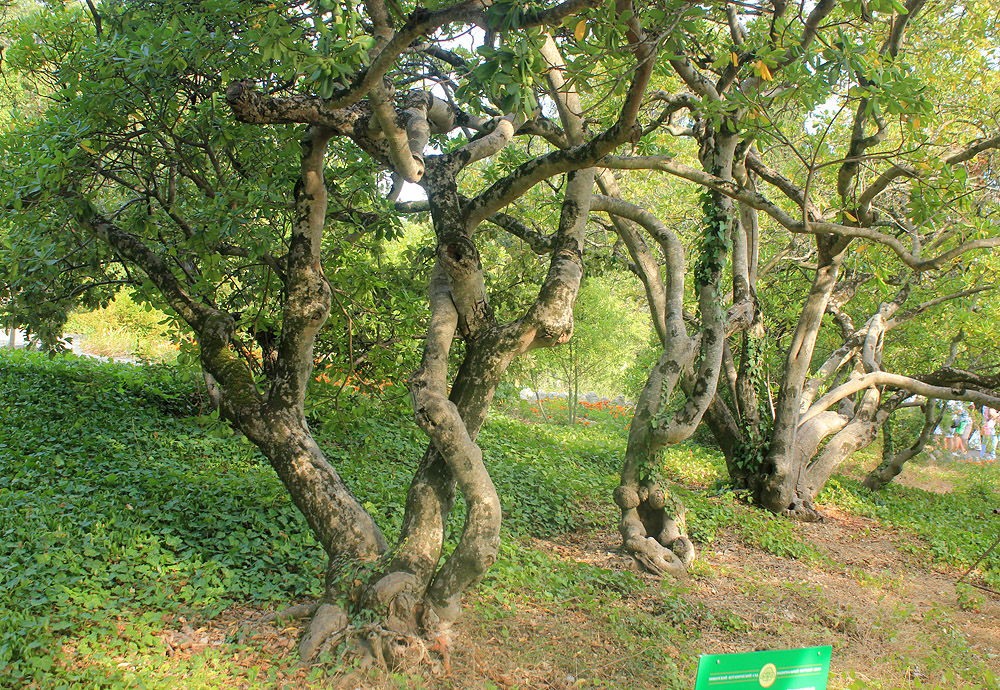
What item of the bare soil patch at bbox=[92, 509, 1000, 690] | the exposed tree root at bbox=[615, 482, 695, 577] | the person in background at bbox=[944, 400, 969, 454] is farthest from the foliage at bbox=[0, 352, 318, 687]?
the person in background at bbox=[944, 400, 969, 454]

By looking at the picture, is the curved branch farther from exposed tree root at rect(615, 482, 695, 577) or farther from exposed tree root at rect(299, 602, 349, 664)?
exposed tree root at rect(299, 602, 349, 664)

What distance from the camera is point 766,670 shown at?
2766 millimetres

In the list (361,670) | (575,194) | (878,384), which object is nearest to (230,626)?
(361,670)

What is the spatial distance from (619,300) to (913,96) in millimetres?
14409

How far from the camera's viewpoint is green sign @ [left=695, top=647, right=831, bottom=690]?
2.68 m

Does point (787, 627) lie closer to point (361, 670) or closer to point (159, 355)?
point (361, 670)

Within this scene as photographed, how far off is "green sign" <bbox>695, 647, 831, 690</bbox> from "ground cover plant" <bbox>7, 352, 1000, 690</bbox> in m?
1.80

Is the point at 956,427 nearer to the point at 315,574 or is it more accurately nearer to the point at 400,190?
the point at 400,190

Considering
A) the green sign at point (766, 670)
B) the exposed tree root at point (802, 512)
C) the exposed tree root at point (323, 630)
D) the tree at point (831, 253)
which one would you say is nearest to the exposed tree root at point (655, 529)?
the tree at point (831, 253)

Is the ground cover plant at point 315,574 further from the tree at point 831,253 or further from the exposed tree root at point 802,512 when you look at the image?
the tree at point 831,253

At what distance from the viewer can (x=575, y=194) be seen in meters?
5.74

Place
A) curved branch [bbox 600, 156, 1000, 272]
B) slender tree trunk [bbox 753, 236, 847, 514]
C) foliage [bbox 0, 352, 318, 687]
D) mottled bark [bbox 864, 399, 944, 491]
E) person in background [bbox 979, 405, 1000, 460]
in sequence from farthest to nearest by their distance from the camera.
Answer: person in background [bbox 979, 405, 1000, 460] → mottled bark [bbox 864, 399, 944, 491] → slender tree trunk [bbox 753, 236, 847, 514] → curved branch [bbox 600, 156, 1000, 272] → foliage [bbox 0, 352, 318, 687]

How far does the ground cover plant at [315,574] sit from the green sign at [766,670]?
180cm

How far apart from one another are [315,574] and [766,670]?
11.8ft
